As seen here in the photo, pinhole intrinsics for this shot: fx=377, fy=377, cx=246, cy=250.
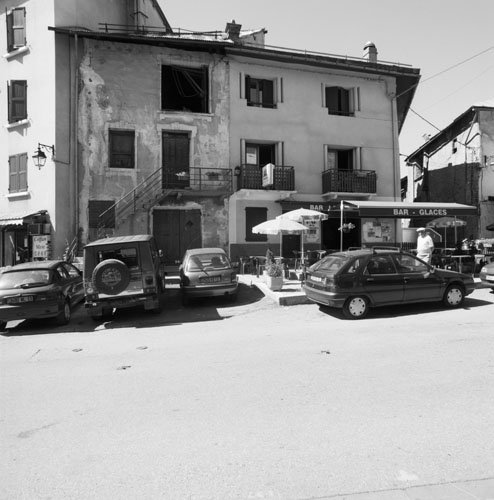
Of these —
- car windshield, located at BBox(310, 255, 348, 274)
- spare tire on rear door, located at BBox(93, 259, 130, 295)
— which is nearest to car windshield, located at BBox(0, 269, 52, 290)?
spare tire on rear door, located at BBox(93, 259, 130, 295)

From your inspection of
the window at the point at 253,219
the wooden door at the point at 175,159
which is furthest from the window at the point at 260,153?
the wooden door at the point at 175,159

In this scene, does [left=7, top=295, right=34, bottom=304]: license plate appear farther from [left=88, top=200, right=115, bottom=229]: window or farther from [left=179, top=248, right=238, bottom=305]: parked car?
[left=88, top=200, right=115, bottom=229]: window

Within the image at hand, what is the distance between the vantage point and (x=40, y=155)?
1580 centimetres

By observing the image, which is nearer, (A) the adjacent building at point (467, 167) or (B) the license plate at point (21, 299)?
(B) the license plate at point (21, 299)

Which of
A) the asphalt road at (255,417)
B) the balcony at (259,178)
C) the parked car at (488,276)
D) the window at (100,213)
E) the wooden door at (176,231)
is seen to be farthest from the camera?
the balcony at (259,178)

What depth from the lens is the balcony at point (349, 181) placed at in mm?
19094

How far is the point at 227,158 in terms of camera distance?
61.0 feet

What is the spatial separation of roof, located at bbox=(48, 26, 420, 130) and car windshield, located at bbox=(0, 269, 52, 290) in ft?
41.1

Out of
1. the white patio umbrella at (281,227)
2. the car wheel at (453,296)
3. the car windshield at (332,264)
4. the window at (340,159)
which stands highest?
the window at (340,159)

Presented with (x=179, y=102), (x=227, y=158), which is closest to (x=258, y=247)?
(x=227, y=158)

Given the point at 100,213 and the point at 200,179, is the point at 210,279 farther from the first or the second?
Result: the point at 100,213

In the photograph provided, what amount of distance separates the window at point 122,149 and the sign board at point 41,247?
14.6 ft

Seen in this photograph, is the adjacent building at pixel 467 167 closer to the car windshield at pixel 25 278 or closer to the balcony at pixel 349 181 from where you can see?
the balcony at pixel 349 181

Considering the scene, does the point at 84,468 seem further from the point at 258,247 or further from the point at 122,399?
the point at 258,247
